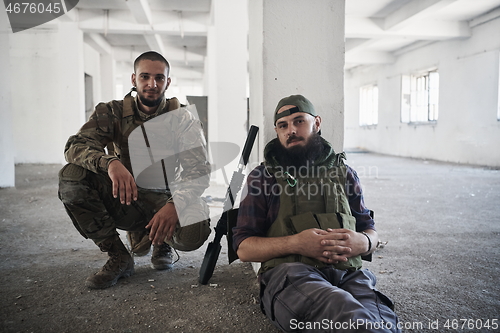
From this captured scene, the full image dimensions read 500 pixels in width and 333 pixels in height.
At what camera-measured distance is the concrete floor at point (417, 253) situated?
1658 millimetres

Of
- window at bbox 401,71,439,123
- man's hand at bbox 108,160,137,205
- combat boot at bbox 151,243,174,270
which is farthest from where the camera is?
window at bbox 401,71,439,123

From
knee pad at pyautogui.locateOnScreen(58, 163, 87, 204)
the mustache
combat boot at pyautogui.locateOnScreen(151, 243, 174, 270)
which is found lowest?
combat boot at pyautogui.locateOnScreen(151, 243, 174, 270)

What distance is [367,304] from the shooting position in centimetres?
133

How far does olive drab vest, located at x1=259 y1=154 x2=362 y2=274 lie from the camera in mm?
1509

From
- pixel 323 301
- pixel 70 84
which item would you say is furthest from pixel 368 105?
pixel 323 301

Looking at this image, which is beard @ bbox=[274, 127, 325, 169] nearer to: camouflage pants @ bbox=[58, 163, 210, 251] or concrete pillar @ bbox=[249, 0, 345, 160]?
concrete pillar @ bbox=[249, 0, 345, 160]

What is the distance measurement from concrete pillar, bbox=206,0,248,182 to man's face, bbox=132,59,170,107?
349 centimetres

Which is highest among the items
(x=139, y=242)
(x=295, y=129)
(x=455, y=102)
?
Result: (x=455, y=102)

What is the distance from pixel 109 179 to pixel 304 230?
112cm

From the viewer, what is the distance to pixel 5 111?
16.8 feet

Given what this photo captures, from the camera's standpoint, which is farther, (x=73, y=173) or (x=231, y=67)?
(x=231, y=67)

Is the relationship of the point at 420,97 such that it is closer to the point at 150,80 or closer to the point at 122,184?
the point at 150,80

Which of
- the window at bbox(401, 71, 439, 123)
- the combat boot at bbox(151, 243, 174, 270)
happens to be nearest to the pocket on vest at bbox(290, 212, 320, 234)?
the combat boot at bbox(151, 243, 174, 270)

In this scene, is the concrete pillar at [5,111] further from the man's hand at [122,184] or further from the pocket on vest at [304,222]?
the pocket on vest at [304,222]
